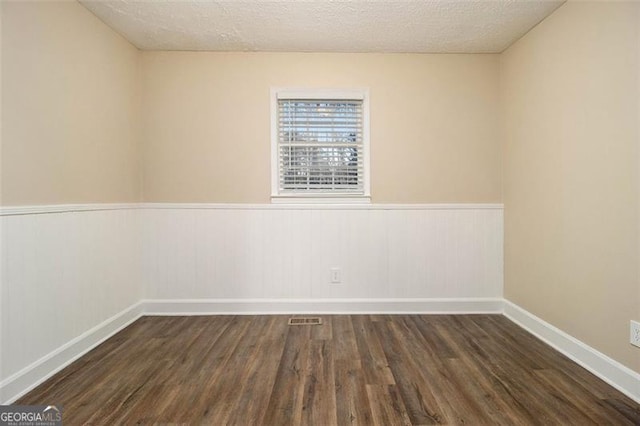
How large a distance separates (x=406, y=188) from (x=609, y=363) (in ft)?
5.87

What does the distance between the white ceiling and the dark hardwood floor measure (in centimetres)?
247

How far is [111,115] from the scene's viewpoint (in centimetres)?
239

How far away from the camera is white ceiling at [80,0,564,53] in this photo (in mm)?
2076

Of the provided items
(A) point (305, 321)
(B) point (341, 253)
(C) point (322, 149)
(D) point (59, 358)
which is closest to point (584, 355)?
(B) point (341, 253)

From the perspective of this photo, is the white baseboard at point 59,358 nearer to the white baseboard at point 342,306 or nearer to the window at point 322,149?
the white baseboard at point 342,306

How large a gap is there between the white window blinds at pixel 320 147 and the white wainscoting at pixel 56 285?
151 centimetres

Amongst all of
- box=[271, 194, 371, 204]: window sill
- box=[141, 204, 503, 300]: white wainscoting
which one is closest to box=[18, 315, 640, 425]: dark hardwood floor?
box=[141, 204, 503, 300]: white wainscoting

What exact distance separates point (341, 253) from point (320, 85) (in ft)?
5.30

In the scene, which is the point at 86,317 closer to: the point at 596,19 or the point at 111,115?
the point at 111,115

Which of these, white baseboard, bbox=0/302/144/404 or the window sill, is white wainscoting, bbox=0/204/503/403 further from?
white baseboard, bbox=0/302/144/404

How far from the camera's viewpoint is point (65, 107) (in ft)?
6.39

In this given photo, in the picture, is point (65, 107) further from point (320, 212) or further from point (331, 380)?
point (331, 380)

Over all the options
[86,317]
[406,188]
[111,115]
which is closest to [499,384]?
[406,188]

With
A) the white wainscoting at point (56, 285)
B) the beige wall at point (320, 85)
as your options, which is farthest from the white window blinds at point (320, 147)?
Result: the white wainscoting at point (56, 285)
